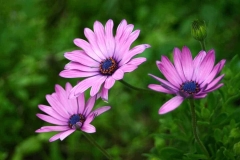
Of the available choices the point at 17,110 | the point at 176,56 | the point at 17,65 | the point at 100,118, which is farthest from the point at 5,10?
the point at 176,56

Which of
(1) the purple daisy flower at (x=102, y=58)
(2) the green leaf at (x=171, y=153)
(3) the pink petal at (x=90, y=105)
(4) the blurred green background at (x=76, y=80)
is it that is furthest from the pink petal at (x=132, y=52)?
(4) the blurred green background at (x=76, y=80)

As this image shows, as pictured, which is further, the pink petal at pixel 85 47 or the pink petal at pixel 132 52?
the pink petal at pixel 85 47

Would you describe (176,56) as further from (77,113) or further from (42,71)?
(42,71)

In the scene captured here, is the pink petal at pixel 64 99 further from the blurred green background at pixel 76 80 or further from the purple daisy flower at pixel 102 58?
the blurred green background at pixel 76 80

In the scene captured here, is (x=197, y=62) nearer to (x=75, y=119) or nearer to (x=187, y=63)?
(x=187, y=63)

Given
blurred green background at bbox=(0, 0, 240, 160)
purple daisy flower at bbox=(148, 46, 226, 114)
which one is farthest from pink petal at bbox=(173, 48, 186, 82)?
blurred green background at bbox=(0, 0, 240, 160)

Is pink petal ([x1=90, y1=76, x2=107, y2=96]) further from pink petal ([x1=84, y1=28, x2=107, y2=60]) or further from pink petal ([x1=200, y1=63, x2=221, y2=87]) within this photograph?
pink petal ([x1=200, y1=63, x2=221, y2=87])
